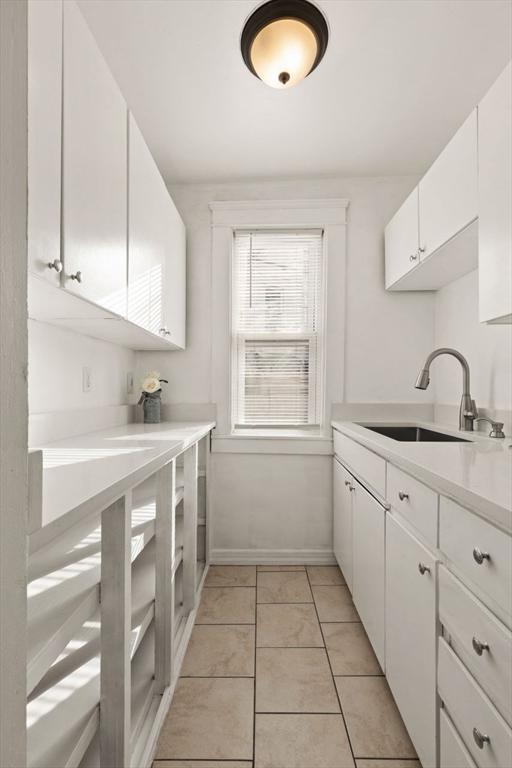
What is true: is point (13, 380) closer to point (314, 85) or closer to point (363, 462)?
point (363, 462)

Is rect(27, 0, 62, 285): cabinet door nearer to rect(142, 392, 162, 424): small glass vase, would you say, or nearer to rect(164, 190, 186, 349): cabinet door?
rect(164, 190, 186, 349): cabinet door

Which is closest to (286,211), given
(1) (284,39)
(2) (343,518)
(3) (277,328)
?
(3) (277,328)

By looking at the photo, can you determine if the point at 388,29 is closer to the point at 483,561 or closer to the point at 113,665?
the point at 483,561

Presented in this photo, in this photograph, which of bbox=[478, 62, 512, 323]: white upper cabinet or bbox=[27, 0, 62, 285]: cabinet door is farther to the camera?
bbox=[478, 62, 512, 323]: white upper cabinet

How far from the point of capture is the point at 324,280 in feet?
9.43

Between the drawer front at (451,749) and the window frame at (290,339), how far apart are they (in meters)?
1.93

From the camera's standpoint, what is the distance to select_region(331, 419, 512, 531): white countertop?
848mm

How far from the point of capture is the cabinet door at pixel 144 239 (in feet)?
5.62

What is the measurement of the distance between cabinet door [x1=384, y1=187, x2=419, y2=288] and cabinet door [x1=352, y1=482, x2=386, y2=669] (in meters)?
1.25

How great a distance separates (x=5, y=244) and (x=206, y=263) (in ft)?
8.64

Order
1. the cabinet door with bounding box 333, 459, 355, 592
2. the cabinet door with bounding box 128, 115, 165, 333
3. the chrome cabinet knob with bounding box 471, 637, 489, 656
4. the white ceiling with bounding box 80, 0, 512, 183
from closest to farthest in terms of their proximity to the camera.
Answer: the chrome cabinet knob with bounding box 471, 637, 489, 656
the white ceiling with bounding box 80, 0, 512, 183
the cabinet door with bounding box 128, 115, 165, 333
the cabinet door with bounding box 333, 459, 355, 592

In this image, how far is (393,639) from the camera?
1455 mm

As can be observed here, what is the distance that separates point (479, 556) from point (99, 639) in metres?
0.94

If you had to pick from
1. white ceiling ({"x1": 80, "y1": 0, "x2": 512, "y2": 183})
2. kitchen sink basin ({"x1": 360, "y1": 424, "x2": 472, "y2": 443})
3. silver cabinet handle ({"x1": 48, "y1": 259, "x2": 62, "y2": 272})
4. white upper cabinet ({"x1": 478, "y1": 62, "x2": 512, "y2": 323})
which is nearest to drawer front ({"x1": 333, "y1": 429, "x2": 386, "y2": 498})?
kitchen sink basin ({"x1": 360, "y1": 424, "x2": 472, "y2": 443})
